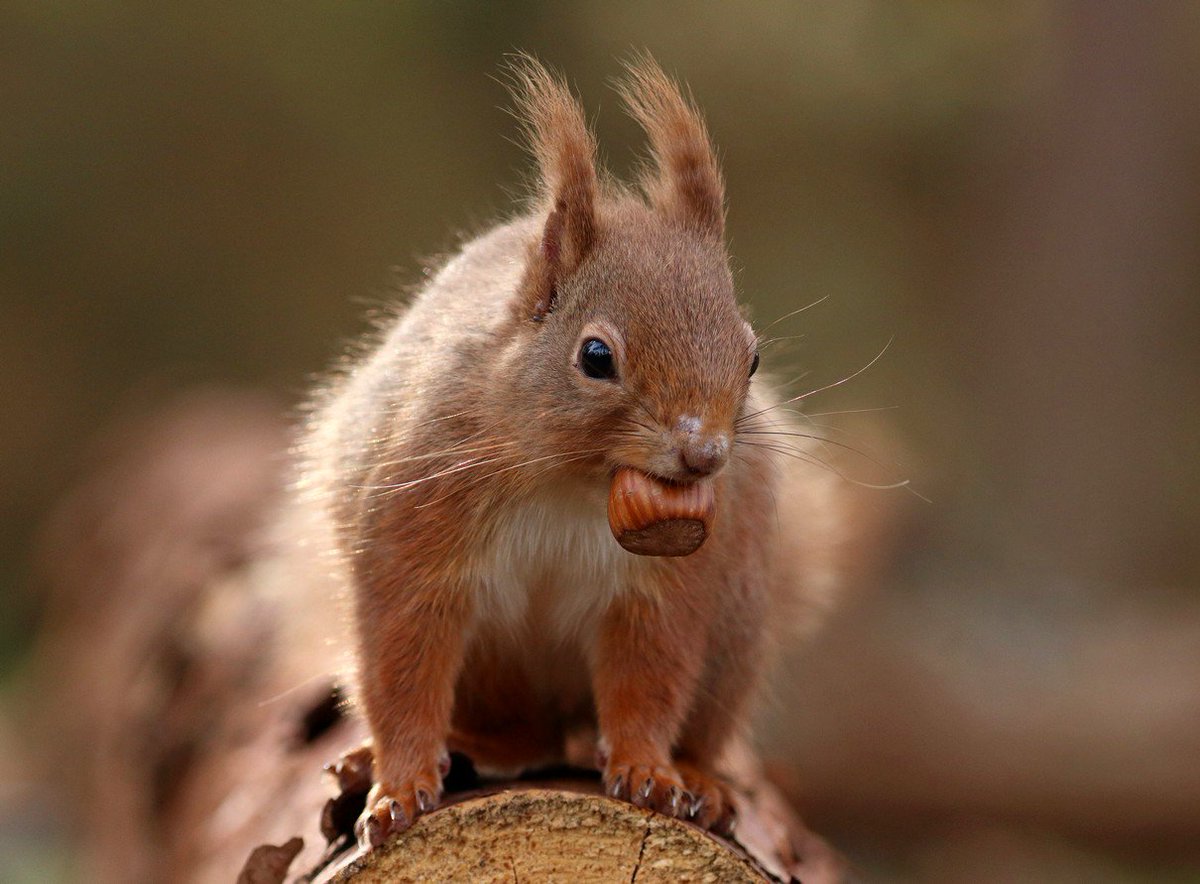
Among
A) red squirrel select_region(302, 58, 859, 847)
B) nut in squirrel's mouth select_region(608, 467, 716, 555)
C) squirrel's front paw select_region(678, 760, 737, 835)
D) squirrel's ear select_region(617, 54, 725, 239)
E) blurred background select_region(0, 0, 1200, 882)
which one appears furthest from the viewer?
blurred background select_region(0, 0, 1200, 882)

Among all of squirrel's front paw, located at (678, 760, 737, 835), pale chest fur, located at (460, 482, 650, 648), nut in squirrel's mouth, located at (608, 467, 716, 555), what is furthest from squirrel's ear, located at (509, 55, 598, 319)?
squirrel's front paw, located at (678, 760, 737, 835)

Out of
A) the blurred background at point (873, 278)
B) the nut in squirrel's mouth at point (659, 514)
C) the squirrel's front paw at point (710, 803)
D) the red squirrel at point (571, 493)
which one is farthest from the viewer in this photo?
the blurred background at point (873, 278)

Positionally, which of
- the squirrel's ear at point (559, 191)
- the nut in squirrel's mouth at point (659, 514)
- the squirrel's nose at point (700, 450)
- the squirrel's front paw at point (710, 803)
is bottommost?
the squirrel's front paw at point (710, 803)

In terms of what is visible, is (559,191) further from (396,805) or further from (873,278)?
(873,278)

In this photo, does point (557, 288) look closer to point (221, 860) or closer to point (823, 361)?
Result: point (221, 860)

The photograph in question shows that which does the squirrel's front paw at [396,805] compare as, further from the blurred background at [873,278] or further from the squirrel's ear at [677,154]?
the blurred background at [873,278]

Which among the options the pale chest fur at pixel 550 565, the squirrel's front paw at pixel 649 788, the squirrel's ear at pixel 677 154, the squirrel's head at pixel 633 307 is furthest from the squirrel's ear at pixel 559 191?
the squirrel's front paw at pixel 649 788

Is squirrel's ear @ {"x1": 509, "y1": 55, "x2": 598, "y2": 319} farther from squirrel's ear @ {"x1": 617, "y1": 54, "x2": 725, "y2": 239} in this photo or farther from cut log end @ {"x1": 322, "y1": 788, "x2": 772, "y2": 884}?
cut log end @ {"x1": 322, "y1": 788, "x2": 772, "y2": 884}

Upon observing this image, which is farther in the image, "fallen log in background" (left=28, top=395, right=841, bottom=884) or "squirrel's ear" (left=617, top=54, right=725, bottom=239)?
"squirrel's ear" (left=617, top=54, right=725, bottom=239)
